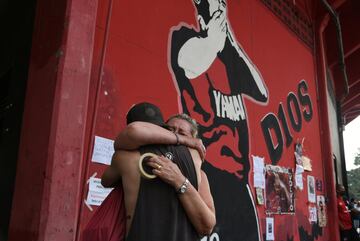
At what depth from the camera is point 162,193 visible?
1.63m

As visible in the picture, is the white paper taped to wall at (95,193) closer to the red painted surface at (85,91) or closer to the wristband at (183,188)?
the red painted surface at (85,91)

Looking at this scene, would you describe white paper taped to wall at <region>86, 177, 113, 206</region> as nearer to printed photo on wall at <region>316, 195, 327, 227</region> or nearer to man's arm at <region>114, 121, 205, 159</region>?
man's arm at <region>114, 121, 205, 159</region>

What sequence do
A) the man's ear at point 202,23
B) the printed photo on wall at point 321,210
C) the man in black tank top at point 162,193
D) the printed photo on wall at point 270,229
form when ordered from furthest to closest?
the printed photo on wall at point 321,210 → the printed photo on wall at point 270,229 → the man's ear at point 202,23 → the man in black tank top at point 162,193

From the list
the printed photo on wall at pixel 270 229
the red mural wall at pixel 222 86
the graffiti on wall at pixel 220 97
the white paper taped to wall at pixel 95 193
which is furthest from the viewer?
the printed photo on wall at pixel 270 229

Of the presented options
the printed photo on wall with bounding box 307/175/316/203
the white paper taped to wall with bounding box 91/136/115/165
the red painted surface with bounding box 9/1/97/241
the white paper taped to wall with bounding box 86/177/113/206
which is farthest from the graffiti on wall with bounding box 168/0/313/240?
the printed photo on wall with bounding box 307/175/316/203

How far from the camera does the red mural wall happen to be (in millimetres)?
3066

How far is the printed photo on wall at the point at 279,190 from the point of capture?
485cm

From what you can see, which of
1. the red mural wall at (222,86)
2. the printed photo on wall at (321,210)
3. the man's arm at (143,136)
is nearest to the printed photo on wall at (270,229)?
the red mural wall at (222,86)

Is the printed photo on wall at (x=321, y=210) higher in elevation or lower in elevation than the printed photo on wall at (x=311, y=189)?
lower

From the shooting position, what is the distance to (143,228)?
5.14ft

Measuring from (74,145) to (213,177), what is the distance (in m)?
1.98

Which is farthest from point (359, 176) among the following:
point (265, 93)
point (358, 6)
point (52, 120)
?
point (52, 120)

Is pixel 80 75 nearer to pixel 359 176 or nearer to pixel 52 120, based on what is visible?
pixel 52 120

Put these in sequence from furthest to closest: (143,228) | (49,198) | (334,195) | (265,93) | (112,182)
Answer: (334,195) < (265,93) < (49,198) < (112,182) < (143,228)
